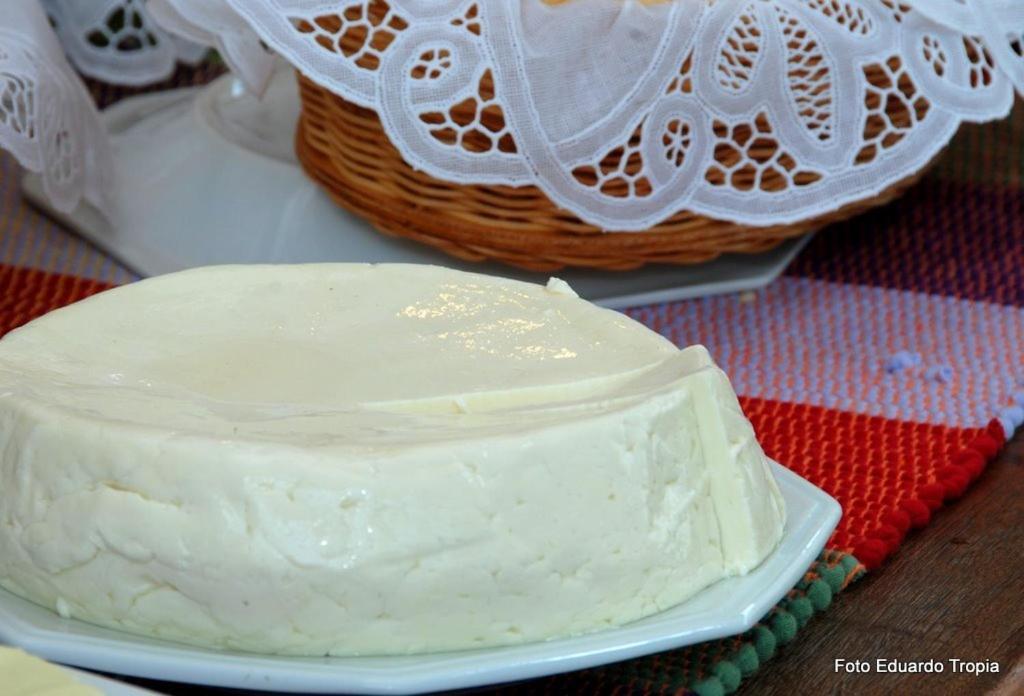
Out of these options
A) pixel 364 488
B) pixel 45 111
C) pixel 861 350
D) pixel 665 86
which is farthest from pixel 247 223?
pixel 364 488

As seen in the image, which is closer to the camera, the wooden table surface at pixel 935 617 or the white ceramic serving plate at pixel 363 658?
the white ceramic serving plate at pixel 363 658

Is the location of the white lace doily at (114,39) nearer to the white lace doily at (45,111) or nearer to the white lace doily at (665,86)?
the white lace doily at (45,111)

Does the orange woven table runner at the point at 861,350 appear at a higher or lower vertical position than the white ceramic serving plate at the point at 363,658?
lower

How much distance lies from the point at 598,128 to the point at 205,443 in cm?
43

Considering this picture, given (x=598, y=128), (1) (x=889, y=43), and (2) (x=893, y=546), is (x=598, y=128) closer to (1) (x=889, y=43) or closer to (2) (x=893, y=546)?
(1) (x=889, y=43)

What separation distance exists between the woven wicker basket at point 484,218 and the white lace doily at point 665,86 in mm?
30

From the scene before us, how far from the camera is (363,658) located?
50cm

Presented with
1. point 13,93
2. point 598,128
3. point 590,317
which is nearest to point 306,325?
point 590,317

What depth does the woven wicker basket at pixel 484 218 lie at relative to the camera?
3.03 feet

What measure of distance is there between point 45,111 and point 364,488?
55 cm

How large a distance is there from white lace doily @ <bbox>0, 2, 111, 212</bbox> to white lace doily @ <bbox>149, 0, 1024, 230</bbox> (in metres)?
0.11

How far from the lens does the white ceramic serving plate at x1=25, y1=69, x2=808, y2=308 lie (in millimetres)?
1021

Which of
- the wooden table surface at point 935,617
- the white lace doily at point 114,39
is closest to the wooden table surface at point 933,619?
the wooden table surface at point 935,617

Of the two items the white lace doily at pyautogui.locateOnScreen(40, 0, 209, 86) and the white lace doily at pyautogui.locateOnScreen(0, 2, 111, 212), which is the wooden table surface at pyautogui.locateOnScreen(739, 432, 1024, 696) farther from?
the white lace doily at pyautogui.locateOnScreen(40, 0, 209, 86)
